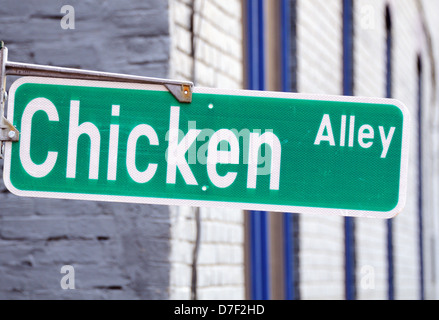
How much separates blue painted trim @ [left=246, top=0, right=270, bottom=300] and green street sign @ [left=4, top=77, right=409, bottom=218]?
2.28 m

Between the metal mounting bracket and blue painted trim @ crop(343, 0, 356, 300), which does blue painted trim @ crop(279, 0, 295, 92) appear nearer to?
blue painted trim @ crop(343, 0, 356, 300)

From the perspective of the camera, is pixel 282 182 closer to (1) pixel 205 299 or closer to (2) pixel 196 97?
(2) pixel 196 97

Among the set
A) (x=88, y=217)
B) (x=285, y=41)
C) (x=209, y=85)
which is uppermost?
(x=285, y=41)

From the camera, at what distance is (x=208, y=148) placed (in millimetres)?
1896

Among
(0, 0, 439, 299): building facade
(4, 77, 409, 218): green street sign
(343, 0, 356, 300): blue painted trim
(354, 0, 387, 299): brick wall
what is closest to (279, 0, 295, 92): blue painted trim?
(0, 0, 439, 299): building facade

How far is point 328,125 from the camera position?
6.32 feet

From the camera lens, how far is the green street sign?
1872 mm

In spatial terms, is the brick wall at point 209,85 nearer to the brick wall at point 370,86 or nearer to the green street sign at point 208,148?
the green street sign at point 208,148

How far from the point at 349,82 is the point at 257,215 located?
6.82 ft

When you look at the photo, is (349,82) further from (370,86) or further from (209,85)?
(209,85)

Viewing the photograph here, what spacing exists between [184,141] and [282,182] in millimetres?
247

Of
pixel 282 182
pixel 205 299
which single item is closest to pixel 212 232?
pixel 205 299

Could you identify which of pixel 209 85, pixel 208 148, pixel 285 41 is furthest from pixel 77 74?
pixel 285 41

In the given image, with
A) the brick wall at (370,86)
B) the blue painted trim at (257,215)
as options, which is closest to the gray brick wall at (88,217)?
the blue painted trim at (257,215)
